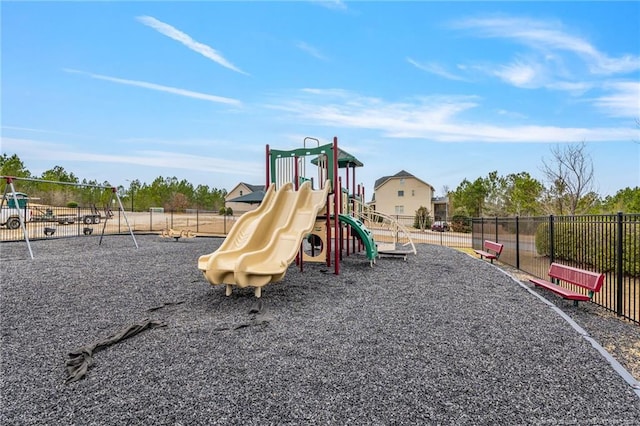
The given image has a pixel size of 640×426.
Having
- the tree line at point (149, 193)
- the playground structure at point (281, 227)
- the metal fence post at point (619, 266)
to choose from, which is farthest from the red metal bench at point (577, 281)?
the tree line at point (149, 193)

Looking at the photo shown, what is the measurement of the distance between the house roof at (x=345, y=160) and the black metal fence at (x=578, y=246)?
5323 mm

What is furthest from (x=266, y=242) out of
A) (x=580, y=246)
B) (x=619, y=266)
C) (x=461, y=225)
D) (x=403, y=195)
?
(x=403, y=195)

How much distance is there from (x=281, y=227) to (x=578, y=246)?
7000 millimetres

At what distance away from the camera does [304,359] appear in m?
3.18

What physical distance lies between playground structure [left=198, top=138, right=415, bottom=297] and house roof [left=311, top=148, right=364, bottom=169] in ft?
0.39

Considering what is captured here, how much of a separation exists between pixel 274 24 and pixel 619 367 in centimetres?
972

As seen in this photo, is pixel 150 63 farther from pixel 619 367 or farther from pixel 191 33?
pixel 619 367

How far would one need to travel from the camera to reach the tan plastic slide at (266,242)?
17.2 ft

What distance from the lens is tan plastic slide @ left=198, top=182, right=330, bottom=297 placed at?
523 cm

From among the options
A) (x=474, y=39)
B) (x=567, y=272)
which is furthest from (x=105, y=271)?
(x=474, y=39)

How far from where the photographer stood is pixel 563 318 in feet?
15.1

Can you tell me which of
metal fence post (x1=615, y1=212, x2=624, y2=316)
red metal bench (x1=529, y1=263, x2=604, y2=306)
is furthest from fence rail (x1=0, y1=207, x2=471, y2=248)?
metal fence post (x1=615, y1=212, x2=624, y2=316)

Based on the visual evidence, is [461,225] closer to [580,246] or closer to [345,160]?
[345,160]

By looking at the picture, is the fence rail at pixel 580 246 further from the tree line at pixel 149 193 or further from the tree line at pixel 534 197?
the tree line at pixel 149 193
